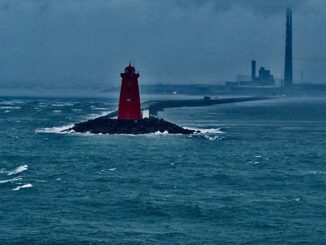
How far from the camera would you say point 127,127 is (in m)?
68.2

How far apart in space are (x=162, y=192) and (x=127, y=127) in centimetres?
3389

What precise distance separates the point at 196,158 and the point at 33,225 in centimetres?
2214

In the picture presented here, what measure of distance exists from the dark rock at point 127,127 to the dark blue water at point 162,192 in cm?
771

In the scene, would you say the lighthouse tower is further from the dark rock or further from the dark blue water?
the dark blue water

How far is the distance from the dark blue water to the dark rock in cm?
771

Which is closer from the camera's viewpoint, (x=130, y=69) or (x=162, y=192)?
(x=162, y=192)

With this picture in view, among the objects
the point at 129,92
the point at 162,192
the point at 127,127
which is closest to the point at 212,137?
the point at 127,127

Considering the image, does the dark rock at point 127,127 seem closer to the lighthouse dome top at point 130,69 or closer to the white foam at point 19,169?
the lighthouse dome top at point 130,69

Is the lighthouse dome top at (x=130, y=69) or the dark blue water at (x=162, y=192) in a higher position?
the lighthouse dome top at (x=130, y=69)

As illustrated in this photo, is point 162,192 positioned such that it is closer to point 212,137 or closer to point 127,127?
point 212,137

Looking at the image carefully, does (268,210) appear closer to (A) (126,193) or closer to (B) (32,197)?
(A) (126,193)

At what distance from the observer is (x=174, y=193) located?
34.2 meters

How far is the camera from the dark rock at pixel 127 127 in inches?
2670

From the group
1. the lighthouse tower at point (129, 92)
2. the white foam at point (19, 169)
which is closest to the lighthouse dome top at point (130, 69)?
the lighthouse tower at point (129, 92)
